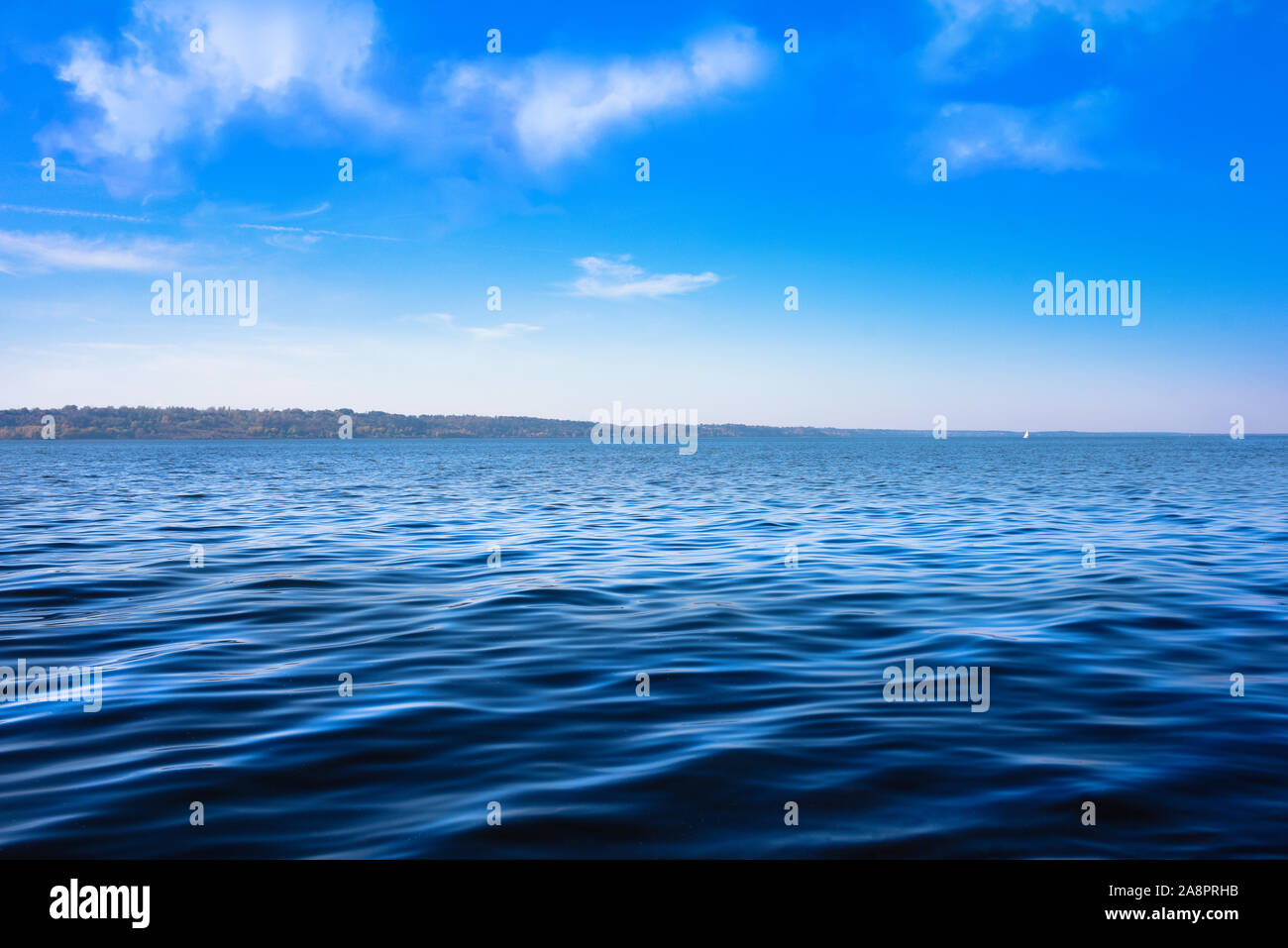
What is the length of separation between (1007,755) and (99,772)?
7013mm

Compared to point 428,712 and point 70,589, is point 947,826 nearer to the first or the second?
point 428,712

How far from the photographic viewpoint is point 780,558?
711 inches

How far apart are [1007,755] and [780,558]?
37.6 feet

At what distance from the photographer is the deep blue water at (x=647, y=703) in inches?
213

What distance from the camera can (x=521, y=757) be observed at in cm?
657

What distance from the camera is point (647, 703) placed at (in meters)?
8.05

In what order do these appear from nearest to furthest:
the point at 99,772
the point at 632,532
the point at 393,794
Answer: the point at 393,794
the point at 99,772
the point at 632,532

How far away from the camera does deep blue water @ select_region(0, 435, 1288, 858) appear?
5.40 meters

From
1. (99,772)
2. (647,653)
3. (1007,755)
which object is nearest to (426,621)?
(647,653)

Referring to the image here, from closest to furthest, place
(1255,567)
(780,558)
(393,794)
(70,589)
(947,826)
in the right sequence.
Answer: (947,826) → (393,794) → (70,589) → (1255,567) → (780,558)

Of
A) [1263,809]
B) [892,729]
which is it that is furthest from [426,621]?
[1263,809]

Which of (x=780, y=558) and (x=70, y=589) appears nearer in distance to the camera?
(x=70, y=589)

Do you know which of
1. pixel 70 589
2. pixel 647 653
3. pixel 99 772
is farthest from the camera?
pixel 70 589
